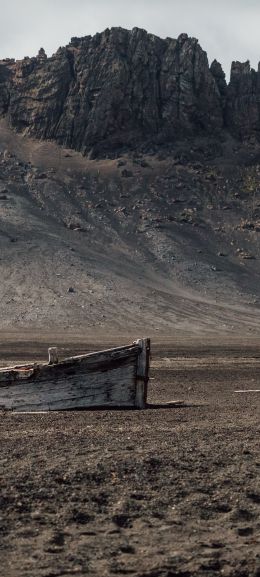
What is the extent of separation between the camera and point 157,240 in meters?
72.5

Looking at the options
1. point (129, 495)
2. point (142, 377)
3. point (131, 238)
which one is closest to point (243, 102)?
point (131, 238)

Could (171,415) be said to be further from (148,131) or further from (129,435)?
(148,131)

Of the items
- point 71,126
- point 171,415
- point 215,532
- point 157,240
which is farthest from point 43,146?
point 215,532

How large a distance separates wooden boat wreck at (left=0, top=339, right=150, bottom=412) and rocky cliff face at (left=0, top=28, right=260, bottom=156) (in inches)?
2970

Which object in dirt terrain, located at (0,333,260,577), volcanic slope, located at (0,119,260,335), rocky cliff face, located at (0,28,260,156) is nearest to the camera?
dirt terrain, located at (0,333,260,577)

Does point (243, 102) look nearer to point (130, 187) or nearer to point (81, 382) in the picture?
point (130, 187)

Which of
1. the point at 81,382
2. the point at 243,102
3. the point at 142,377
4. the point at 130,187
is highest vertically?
the point at 243,102

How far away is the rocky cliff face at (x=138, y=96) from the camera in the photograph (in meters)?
89.8

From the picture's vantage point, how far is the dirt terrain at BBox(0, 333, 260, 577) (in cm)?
697

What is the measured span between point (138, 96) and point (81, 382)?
256 feet

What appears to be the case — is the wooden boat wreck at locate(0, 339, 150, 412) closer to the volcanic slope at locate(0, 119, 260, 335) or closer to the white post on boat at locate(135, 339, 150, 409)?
the white post on boat at locate(135, 339, 150, 409)

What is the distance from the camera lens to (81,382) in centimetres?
1512

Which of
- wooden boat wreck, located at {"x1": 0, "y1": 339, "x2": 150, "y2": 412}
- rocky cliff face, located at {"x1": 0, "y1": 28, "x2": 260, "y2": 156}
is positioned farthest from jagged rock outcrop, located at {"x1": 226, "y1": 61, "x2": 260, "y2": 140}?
wooden boat wreck, located at {"x1": 0, "y1": 339, "x2": 150, "y2": 412}

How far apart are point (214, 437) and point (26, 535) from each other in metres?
4.58
